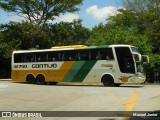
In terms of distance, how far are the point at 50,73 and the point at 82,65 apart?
355 centimetres

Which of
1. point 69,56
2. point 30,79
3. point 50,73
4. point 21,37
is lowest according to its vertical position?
point 30,79

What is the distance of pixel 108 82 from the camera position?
2895 centimetres

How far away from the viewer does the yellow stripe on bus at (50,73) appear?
3088 cm

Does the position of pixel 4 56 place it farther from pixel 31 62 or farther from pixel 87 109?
pixel 87 109

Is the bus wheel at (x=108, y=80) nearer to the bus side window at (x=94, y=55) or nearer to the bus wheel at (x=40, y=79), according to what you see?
the bus side window at (x=94, y=55)

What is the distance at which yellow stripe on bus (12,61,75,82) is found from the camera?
101 ft

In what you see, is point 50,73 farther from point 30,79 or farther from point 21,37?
point 21,37

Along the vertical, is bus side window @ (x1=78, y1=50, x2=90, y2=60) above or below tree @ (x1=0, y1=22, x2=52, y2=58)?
below

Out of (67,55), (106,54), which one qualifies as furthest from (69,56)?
(106,54)

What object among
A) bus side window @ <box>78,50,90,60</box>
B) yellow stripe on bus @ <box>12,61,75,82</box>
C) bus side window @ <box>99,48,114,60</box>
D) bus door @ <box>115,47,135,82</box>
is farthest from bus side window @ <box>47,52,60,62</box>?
bus door @ <box>115,47,135,82</box>

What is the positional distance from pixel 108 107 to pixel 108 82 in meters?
13.9

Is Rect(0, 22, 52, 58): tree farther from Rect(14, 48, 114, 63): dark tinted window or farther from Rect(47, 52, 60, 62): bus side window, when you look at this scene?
Rect(47, 52, 60, 62): bus side window

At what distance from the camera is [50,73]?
32.1 meters

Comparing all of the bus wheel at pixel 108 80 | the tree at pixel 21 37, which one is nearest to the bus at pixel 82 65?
the bus wheel at pixel 108 80
